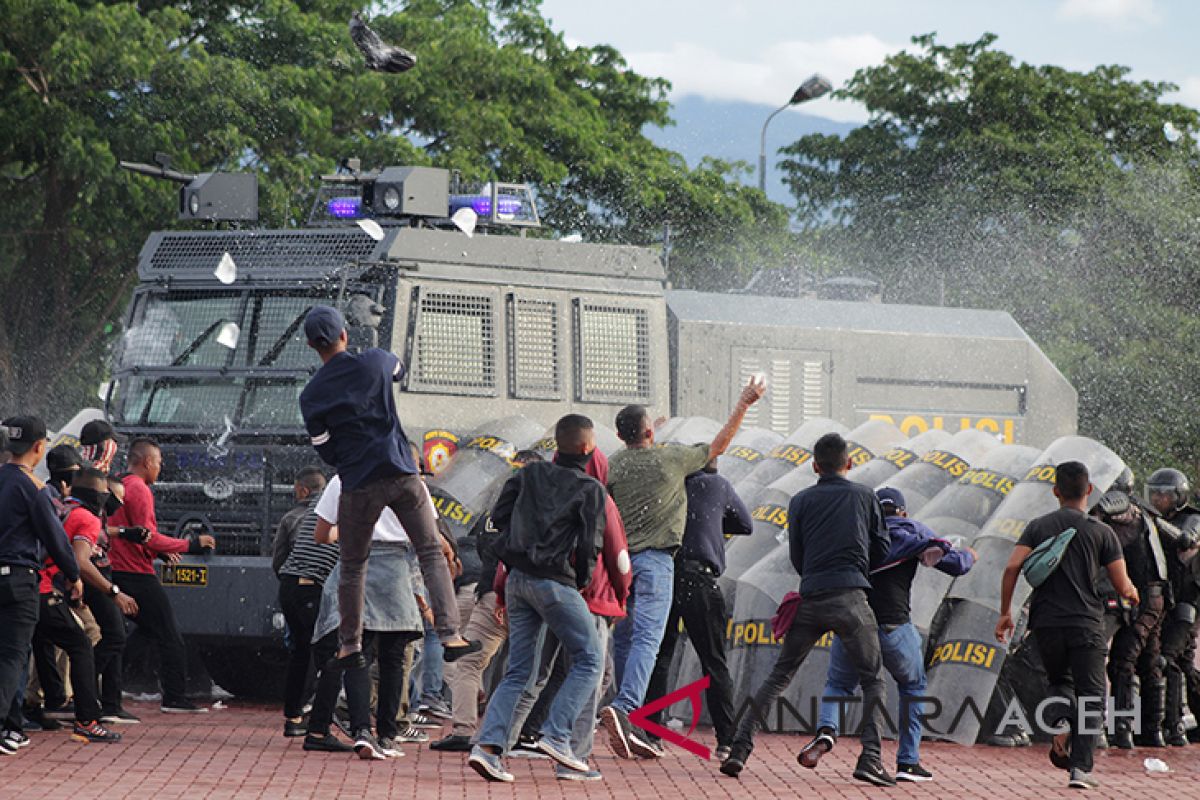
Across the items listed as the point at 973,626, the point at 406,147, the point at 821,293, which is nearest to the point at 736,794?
the point at 973,626

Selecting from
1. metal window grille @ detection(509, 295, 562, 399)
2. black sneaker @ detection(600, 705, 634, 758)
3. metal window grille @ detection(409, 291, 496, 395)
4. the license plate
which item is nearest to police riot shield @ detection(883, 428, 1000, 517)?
metal window grille @ detection(509, 295, 562, 399)

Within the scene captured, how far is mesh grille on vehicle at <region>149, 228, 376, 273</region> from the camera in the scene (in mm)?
14000

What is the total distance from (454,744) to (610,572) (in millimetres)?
1742

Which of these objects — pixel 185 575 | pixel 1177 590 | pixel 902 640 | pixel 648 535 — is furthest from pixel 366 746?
pixel 1177 590

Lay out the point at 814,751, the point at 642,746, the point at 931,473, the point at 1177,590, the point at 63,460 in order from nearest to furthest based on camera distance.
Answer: the point at 814,751 < the point at 642,746 < the point at 63,460 < the point at 1177,590 < the point at 931,473

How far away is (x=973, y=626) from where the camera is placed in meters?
12.5

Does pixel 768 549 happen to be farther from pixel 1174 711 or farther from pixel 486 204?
pixel 486 204

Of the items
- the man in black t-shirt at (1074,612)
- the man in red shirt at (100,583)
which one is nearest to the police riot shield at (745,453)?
the man in black t-shirt at (1074,612)

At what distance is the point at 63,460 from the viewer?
39.1 ft

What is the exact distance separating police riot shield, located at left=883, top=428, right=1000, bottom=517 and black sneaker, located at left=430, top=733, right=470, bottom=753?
364 centimetres

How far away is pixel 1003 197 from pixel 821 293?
22731 millimetres

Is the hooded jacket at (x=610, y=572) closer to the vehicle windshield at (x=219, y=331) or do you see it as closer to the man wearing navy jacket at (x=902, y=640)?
the man wearing navy jacket at (x=902, y=640)

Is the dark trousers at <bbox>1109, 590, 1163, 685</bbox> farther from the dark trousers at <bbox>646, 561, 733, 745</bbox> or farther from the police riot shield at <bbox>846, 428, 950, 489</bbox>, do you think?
the dark trousers at <bbox>646, 561, 733, 745</bbox>

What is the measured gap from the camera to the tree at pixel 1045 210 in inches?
1583
